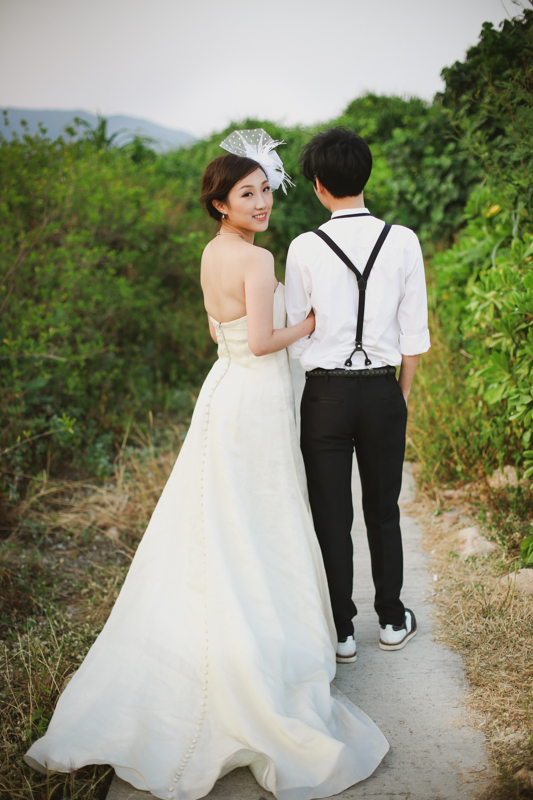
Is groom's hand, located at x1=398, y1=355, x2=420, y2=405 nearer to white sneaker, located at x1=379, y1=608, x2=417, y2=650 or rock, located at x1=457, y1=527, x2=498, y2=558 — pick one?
white sneaker, located at x1=379, y1=608, x2=417, y2=650

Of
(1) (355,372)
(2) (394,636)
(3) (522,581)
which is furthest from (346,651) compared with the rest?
(1) (355,372)

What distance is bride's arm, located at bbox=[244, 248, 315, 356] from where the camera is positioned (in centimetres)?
221

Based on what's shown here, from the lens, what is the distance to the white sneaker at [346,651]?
8.57 ft

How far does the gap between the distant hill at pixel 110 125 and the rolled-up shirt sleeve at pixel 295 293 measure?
4.01 meters

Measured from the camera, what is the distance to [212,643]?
2150 millimetres

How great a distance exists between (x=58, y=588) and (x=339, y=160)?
111 inches

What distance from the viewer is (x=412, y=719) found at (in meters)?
2.26

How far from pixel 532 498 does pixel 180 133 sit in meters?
9.32

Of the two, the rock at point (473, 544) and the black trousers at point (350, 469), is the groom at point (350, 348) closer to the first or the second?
the black trousers at point (350, 469)

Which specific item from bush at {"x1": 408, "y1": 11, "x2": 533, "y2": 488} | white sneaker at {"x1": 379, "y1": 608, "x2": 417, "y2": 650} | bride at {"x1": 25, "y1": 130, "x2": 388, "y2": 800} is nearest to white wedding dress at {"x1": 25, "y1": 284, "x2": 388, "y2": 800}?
bride at {"x1": 25, "y1": 130, "x2": 388, "y2": 800}

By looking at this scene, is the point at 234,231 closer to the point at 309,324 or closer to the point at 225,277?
the point at 225,277

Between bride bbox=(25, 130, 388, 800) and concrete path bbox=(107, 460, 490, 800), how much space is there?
8 cm

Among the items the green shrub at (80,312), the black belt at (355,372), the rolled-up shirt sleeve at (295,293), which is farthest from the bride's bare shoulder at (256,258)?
the green shrub at (80,312)

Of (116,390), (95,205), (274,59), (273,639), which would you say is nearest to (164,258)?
(95,205)
